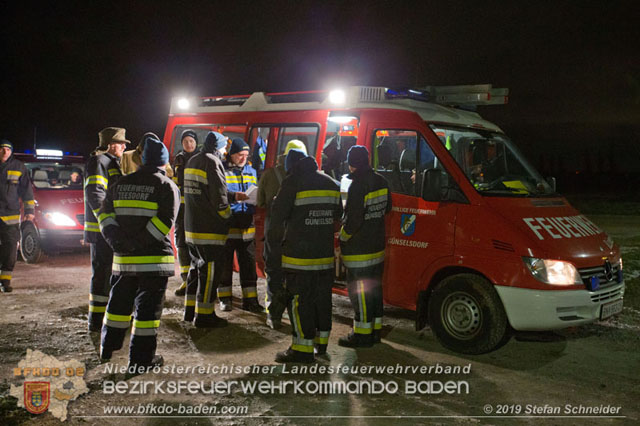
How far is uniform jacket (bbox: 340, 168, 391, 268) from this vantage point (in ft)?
16.1

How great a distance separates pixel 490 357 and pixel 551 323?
70cm

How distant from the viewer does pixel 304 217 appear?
15.2 feet

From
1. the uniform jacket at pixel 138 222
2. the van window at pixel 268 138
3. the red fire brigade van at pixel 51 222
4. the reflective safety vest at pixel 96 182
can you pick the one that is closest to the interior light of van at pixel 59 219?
the red fire brigade van at pixel 51 222

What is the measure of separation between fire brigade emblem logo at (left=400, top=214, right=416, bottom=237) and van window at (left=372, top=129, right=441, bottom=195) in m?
0.23

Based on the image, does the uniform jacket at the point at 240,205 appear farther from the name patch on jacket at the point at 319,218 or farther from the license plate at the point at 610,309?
the license plate at the point at 610,309

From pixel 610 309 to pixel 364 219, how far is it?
2197 millimetres

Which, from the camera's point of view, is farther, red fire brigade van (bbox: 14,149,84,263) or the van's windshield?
red fire brigade van (bbox: 14,149,84,263)

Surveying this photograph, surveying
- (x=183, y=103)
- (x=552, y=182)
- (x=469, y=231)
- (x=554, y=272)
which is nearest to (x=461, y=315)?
(x=469, y=231)

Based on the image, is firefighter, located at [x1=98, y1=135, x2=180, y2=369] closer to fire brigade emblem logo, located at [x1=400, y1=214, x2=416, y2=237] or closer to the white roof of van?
fire brigade emblem logo, located at [x1=400, y1=214, x2=416, y2=237]

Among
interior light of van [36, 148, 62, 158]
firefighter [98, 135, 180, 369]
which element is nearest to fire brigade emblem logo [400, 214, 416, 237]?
firefighter [98, 135, 180, 369]

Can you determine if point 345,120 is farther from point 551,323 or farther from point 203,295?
point 551,323

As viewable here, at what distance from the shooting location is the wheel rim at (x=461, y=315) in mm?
4801

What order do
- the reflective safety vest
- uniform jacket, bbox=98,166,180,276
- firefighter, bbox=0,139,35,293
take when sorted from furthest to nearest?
firefighter, bbox=0,139,35,293 → the reflective safety vest → uniform jacket, bbox=98,166,180,276

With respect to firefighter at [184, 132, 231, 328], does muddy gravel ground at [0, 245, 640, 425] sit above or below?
below
